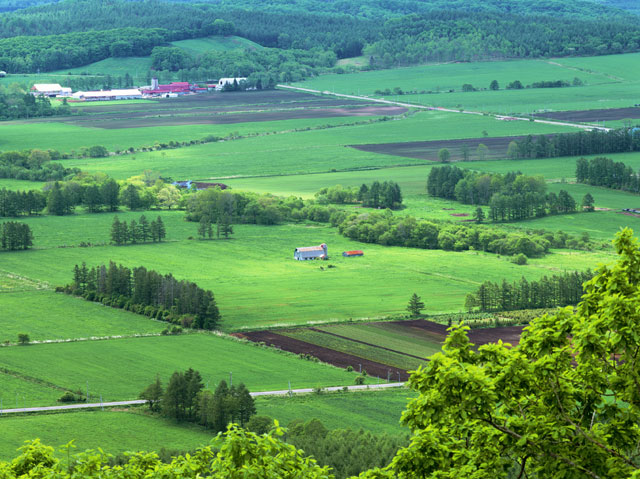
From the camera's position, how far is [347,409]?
2438 inches

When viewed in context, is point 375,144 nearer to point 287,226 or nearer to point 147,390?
point 287,226

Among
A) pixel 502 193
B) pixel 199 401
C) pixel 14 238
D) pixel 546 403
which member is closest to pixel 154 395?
pixel 199 401

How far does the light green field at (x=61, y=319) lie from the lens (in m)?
78.9

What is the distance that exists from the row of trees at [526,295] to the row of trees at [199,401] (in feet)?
92.3

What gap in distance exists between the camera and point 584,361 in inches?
835

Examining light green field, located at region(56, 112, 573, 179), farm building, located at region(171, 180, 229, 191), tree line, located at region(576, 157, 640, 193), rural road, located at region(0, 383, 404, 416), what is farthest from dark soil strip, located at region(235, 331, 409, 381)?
light green field, located at region(56, 112, 573, 179)

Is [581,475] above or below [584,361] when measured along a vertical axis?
below

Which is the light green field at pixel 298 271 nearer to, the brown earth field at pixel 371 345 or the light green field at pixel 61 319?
the brown earth field at pixel 371 345

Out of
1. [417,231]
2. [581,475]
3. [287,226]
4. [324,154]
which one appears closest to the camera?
[581,475]

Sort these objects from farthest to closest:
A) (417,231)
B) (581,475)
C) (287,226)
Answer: (287,226)
(417,231)
(581,475)

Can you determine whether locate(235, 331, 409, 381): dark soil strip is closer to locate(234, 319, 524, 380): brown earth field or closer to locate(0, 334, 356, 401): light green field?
locate(234, 319, 524, 380): brown earth field

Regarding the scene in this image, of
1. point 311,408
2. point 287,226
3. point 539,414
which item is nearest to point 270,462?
point 539,414

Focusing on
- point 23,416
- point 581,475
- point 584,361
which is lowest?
point 23,416

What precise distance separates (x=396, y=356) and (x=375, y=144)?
114940mm
